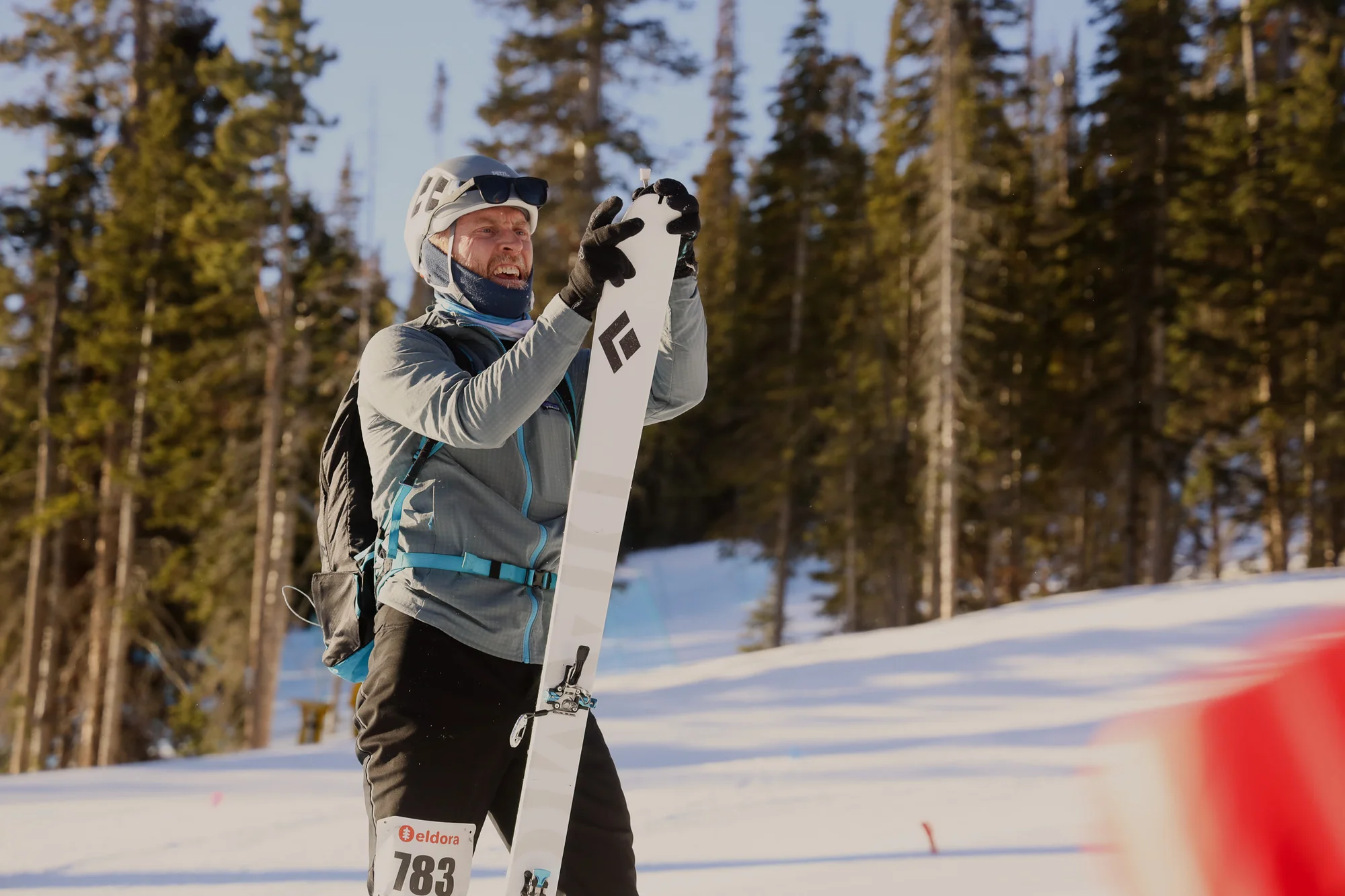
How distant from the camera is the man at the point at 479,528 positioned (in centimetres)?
236

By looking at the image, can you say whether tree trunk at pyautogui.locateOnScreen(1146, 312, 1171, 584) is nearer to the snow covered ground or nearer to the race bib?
the snow covered ground

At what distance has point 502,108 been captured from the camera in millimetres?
20781

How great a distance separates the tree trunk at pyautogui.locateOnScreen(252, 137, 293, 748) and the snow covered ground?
1021cm

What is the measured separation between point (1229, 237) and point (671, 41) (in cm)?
1186

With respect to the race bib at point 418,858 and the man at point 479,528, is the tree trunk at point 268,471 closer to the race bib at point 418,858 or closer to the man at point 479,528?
the man at point 479,528

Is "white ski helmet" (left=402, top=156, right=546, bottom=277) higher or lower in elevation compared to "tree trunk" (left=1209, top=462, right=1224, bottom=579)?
higher

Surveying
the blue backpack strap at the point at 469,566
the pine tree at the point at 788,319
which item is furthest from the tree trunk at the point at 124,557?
the blue backpack strap at the point at 469,566

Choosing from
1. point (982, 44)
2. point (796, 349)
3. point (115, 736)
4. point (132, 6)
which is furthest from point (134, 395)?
point (982, 44)

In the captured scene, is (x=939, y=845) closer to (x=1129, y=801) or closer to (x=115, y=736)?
(x=1129, y=801)

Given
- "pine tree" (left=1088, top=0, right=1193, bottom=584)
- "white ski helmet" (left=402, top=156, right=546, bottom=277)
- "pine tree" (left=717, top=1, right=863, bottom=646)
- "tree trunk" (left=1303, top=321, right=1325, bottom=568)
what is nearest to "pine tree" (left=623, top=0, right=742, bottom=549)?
"pine tree" (left=717, top=1, right=863, bottom=646)

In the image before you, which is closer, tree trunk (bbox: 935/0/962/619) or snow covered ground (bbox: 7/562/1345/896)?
snow covered ground (bbox: 7/562/1345/896)

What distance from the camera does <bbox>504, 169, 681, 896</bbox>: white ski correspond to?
2479 millimetres

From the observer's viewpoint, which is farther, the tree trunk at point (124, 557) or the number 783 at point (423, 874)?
the tree trunk at point (124, 557)

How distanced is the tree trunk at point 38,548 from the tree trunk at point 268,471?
4.43 meters
